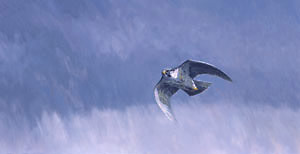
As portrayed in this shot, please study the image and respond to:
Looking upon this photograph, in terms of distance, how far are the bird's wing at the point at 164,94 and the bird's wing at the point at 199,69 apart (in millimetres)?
6329

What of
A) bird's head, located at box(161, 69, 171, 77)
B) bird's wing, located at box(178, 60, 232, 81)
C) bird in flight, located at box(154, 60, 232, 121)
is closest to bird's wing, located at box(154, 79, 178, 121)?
bird in flight, located at box(154, 60, 232, 121)

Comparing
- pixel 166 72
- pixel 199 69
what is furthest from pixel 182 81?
pixel 199 69

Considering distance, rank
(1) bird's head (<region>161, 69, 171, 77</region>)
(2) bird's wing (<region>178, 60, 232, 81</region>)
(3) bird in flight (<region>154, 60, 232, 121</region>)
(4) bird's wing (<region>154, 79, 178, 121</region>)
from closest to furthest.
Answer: (2) bird's wing (<region>178, 60, 232, 81</region>) < (3) bird in flight (<region>154, 60, 232, 121</region>) < (1) bird's head (<region>161, 69, 171, 77</region>) < (4) bird's wing (<region>154, 79, 178, 121</region>)

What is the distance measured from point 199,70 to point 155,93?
12.4m

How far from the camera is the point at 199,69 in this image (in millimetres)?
102000

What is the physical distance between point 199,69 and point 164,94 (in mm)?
11854

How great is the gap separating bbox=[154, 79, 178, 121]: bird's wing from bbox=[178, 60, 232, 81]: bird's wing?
6.33 m

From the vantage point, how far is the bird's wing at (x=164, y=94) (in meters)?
106

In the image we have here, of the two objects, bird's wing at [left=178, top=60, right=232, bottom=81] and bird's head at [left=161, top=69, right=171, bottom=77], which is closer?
bird's wing at [left=178, top=60, right=232, bottom=81]

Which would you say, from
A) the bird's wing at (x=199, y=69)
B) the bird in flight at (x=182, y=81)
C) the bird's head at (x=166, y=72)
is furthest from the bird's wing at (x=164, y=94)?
the bird's wing at (x=199, y=69)

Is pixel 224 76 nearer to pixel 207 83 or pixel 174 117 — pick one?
pixel 207 83

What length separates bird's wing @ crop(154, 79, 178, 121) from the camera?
105562 millimetres

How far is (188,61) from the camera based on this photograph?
100m

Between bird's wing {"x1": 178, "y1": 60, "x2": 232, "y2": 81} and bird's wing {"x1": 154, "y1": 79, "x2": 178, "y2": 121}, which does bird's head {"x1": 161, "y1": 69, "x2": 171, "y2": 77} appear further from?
bird's wing {"x1": 154, "y1": 79, "x2": 178, "y2": 121}
